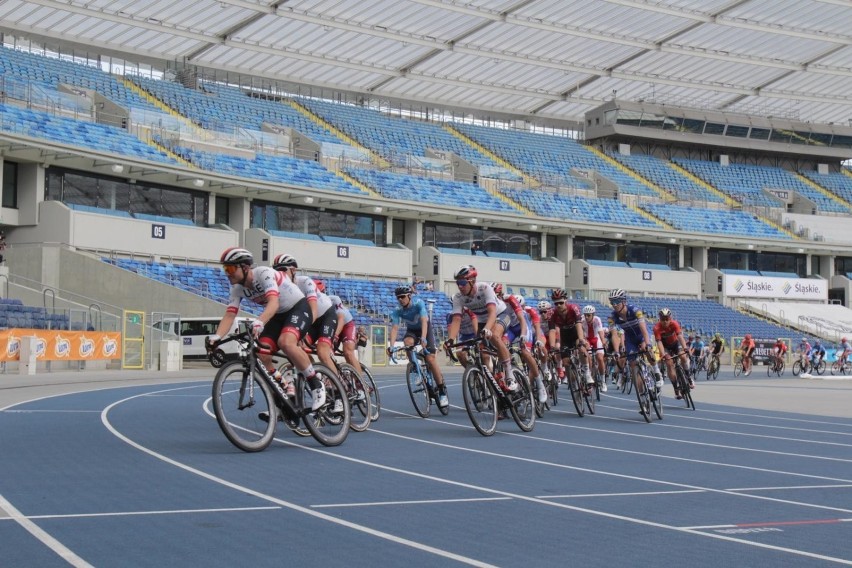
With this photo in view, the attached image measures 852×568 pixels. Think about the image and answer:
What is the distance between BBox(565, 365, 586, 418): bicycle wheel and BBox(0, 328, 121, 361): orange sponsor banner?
55.6ft

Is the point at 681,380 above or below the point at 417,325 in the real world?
below

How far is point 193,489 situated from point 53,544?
2071mm

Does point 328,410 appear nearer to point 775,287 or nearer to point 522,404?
point 522,404

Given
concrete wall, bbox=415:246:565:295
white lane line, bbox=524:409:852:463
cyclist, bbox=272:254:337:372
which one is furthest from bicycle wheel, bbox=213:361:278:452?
concrete wall, bbox=415:246:565:295

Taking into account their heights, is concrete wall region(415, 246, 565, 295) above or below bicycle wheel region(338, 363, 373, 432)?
above

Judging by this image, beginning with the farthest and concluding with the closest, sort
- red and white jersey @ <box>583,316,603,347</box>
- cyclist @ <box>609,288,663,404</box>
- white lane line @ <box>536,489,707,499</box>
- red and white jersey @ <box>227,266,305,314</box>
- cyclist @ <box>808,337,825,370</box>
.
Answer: cyclist @ <box>808,337,825,370</box> < red and white jersey @ <box>583,316,603,347</box> < cyclist @ <box>609,288,663,404</box> < red and white jersey @ <box>227,266,305,314</box> < white lane line @ <box>536,489,707,499</box>

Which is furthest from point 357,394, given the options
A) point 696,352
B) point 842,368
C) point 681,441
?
point 842,368


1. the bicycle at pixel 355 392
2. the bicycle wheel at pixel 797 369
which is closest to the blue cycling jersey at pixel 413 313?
the bicycle at pixel 355 392

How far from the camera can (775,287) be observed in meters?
65.8

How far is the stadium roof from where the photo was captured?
48938mm

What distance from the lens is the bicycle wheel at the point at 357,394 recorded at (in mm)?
12609

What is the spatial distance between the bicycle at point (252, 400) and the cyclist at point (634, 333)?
21.5ft

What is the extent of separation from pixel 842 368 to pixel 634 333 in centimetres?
2913

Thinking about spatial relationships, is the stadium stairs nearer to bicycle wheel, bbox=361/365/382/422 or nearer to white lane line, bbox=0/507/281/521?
bicycle wheel, bbox=361/365/382/422
